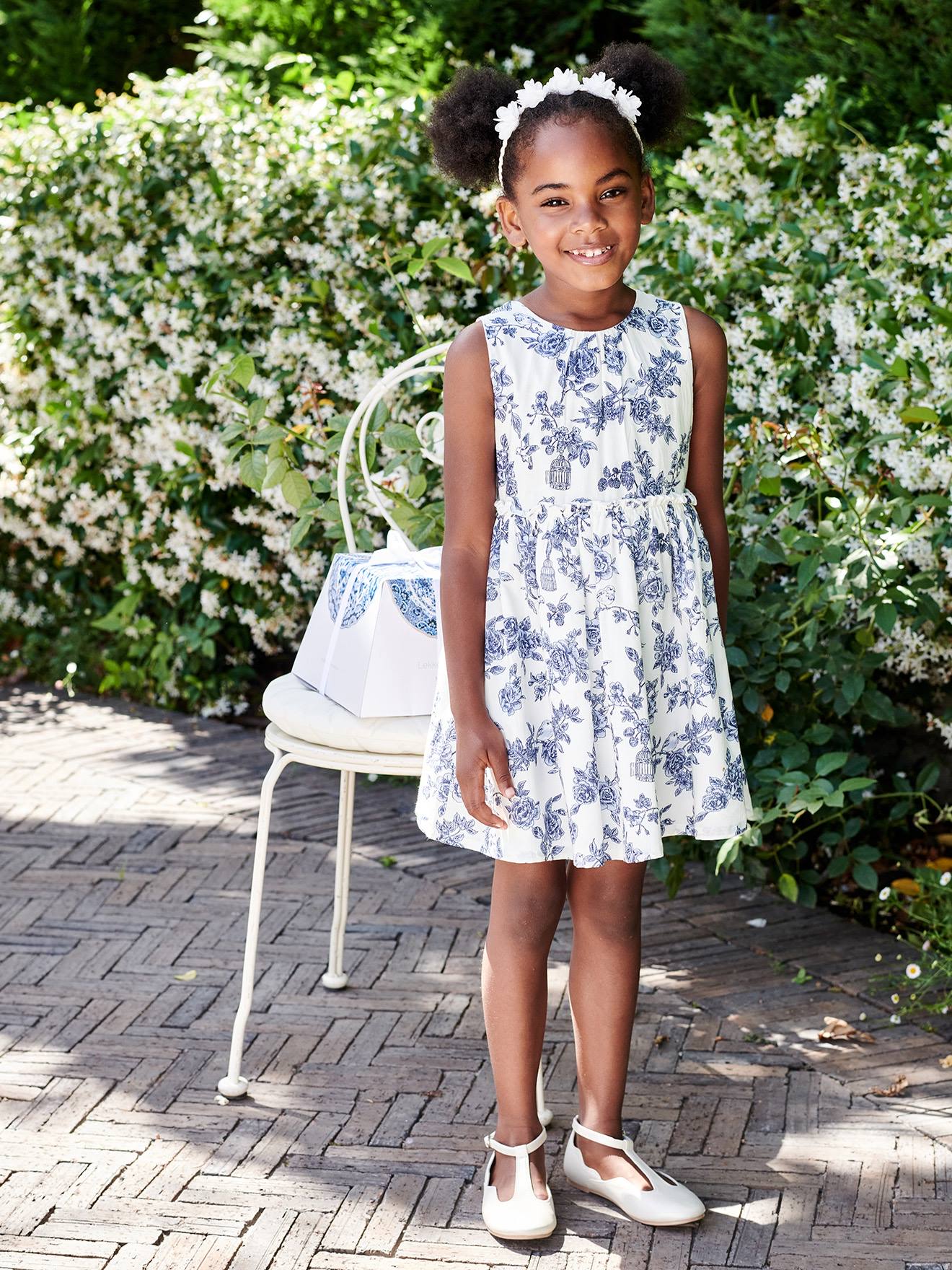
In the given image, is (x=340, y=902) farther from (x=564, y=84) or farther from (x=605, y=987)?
(x=564, y=84)

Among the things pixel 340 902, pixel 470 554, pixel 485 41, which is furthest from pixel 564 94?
pixel 485 41

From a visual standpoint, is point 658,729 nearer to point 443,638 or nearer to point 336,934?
point 443,638

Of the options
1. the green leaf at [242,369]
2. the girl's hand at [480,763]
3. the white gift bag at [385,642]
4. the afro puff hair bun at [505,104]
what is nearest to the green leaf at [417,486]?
the green leaf at [242,369]

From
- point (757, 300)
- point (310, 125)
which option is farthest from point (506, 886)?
point (310, 125)

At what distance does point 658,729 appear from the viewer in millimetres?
2227

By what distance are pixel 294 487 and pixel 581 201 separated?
1242 millimetres

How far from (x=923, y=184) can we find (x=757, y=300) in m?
0.50

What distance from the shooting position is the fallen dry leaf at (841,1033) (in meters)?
2.88

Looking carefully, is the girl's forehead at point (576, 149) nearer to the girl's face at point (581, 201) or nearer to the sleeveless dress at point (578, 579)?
the girl's face at point (581, 201)

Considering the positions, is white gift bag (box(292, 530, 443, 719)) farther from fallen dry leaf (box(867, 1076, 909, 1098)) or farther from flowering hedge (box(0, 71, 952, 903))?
fallen dry leaf (box(867, 1076, 909, 1098))

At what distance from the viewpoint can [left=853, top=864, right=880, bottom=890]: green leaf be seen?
10.6 feet

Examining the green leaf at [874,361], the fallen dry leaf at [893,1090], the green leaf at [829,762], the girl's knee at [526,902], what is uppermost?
the green leaf at [874,361]

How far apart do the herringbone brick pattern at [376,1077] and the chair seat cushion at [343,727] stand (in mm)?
668

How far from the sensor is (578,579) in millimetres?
2139
